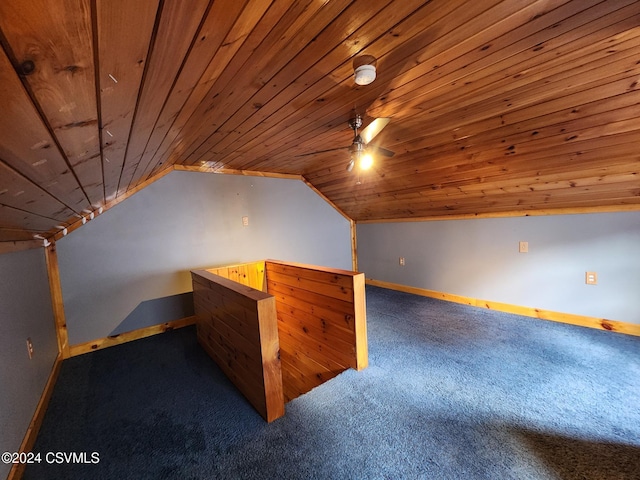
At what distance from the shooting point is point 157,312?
2869mm

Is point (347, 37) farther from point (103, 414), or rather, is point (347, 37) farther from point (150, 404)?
point (103, 414)

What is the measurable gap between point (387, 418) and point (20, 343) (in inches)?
82.5


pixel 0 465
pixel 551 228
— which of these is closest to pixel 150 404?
pixel 0 465

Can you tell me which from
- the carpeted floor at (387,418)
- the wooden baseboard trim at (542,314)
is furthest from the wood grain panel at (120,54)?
the wooden baseboard trim at (542,314)

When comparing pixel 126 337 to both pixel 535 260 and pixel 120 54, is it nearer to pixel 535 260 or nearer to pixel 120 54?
pixel 120 54

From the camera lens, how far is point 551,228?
8.83 ft

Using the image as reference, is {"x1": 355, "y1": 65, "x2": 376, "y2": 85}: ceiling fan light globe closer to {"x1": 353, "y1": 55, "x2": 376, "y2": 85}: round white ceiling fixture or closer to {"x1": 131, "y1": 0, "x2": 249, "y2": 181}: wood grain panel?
{"x1": 353, "y1": 55, "x2": 376, "y2": 85}: round white ceiling fixture

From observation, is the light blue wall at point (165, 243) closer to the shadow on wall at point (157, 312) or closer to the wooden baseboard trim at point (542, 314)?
the shadow on wall at point (157, 312)

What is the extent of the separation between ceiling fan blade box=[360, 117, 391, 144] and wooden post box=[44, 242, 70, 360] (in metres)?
2.89

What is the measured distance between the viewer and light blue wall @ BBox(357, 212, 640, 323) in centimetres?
235

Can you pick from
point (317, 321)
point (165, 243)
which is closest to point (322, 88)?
point (317, 321)

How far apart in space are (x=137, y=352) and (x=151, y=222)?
1307 millimetres

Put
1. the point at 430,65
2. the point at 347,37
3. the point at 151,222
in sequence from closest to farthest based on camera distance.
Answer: the point at 347,37
the point at 430,65
the point at 151,222

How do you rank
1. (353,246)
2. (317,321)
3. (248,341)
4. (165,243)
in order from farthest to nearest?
(353,246)
(165,243)
(317,321)
(248,341)
